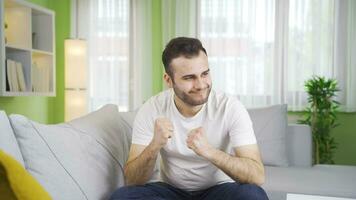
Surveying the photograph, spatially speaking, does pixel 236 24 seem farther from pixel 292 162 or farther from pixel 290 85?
pixel 292 162

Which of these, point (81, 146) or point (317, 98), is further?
point (317, 98)

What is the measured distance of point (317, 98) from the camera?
11.3 feet

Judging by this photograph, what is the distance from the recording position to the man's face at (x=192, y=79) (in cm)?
155

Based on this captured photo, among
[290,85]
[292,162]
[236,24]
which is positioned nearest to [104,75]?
[236,24]

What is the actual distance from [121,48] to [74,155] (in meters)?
2.93

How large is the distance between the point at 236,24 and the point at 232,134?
2.53m

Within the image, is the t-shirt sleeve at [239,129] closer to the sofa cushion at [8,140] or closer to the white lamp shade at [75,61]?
the sofa cushion at [8,140]

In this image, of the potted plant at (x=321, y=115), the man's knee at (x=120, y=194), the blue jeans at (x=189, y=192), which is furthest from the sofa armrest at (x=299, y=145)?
the man's knee at (x=120, y=194)

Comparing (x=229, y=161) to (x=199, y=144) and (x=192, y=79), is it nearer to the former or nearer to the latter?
(x=199, y=144)

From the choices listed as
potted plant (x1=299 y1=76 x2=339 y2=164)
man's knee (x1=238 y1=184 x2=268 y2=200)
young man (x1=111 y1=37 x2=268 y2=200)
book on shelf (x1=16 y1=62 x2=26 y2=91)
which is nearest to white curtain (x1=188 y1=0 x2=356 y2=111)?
potted plant (x1=299 y1=76 x2=339 y2=164)

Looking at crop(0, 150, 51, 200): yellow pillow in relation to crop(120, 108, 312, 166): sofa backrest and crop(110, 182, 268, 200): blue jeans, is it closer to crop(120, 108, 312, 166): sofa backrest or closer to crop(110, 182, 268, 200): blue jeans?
crop(110, 182, 268, 200): blue jeans

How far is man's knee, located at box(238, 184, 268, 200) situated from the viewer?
4.25 feet

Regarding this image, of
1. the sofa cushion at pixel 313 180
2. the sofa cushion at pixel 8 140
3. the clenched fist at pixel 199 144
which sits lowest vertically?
the sofa cushion at pixel 313 180

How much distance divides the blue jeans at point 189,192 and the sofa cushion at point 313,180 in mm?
726
